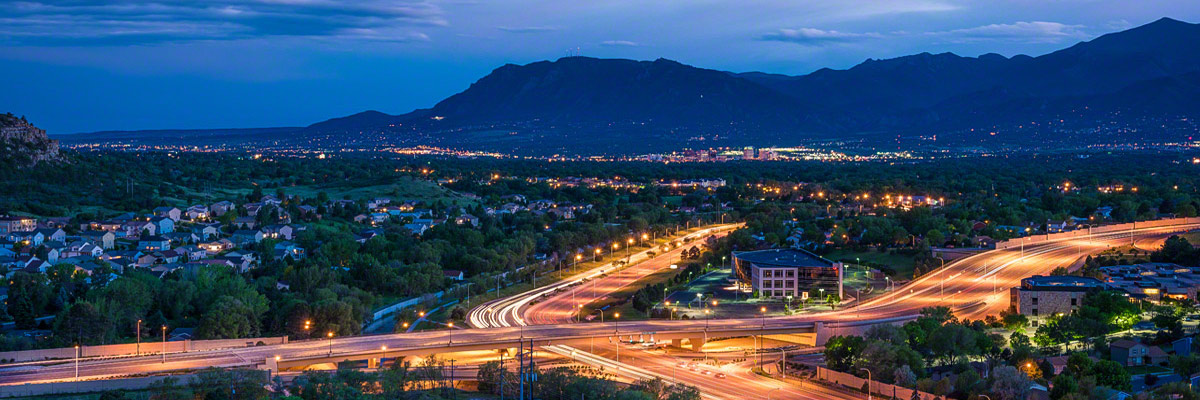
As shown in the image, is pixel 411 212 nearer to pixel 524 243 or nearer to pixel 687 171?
pixel 524 243

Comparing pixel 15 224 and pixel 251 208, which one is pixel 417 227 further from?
pixel 15 224

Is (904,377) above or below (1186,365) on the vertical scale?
below

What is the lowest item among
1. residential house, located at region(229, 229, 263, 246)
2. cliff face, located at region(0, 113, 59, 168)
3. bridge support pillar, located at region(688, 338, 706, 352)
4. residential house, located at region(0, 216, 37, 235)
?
bridge support pillar, located at region(688, 338, 706, 352)

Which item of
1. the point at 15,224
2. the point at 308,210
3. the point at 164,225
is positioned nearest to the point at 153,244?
the point at 164,225

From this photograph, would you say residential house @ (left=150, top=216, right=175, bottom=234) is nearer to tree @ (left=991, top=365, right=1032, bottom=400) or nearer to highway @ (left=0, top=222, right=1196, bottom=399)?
highway @ (left=0, top=222, right=1196, bottom=399)

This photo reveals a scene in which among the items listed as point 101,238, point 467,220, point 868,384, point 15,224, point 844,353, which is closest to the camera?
point 868,384

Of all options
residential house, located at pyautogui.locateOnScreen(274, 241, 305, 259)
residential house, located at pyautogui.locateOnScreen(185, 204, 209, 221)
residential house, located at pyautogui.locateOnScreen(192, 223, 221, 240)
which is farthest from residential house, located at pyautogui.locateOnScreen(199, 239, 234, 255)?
residential house, located at pyautogui.locateOnScreen(185, 204, 209, 221)
